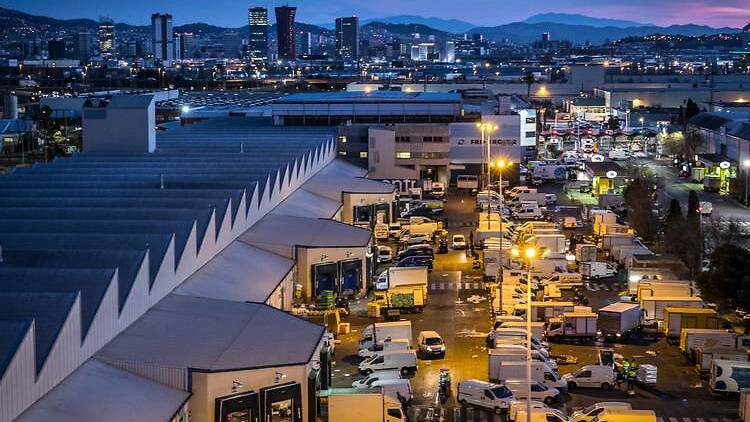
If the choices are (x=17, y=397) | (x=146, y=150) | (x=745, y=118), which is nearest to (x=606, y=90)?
(x=745, y=118)

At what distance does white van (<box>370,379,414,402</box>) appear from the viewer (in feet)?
30.2

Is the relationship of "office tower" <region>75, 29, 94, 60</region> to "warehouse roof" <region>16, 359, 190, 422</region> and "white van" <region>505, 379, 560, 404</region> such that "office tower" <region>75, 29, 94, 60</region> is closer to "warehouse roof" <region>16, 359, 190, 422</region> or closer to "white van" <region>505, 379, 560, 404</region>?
"white van" <region>505, 379, 560, 404</region>

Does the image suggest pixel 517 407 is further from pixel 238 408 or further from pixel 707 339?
pixel 707 339

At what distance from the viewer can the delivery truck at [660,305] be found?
12.5 meters

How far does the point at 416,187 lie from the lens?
23984 mm

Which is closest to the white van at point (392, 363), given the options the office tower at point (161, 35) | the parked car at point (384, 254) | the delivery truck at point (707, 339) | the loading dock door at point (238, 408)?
the loading dock door at point (238, 408)

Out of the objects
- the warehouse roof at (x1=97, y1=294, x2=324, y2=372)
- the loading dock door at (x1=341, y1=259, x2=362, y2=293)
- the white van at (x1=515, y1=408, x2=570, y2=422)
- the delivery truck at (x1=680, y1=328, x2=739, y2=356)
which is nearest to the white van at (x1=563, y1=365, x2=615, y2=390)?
the white van at (x1=515, y1=408, x2=570, y2=422)

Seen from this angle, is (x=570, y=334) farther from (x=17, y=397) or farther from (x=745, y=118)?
(x=745, y=118)

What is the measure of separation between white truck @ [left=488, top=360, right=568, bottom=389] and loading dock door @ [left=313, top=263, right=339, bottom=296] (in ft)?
14.0

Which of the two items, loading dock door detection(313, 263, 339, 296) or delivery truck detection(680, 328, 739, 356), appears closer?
delivery truck detection(680, 328, 739, 356)

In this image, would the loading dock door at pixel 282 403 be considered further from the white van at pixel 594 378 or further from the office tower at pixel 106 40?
the office tower at pixel 106 40

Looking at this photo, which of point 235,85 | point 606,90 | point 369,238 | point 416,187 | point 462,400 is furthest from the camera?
point 235,85

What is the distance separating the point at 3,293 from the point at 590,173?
1865cm

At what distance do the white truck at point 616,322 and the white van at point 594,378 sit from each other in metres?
1.80
